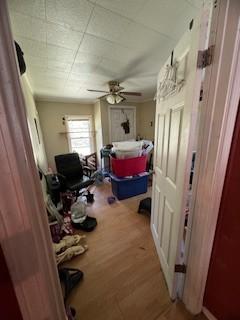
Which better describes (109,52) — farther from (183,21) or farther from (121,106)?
(121,106)

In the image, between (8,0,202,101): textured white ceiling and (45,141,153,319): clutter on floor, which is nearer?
(8,0,202,101): textured white ceiling

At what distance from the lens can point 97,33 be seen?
1.28m

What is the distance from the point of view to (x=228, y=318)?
0.95 m

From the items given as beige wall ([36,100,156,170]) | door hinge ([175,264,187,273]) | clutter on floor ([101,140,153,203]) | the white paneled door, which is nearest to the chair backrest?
clutter on floor ([101,140,153,203])

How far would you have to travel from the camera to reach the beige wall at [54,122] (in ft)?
12.5

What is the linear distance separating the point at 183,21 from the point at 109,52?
779 millimetres

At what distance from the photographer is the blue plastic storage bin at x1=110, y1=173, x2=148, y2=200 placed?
2752 millimetres

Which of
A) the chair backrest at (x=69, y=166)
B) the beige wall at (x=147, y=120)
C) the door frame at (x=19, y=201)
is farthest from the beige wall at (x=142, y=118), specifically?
the door frame at (x=19, y=201)

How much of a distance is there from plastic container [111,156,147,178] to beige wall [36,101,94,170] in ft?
7.19

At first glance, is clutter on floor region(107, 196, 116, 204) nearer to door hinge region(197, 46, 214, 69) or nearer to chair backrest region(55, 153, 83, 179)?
chair backrest region(55, 153, 83, 179)

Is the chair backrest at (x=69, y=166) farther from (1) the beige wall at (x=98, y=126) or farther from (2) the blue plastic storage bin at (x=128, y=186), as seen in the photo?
(1) the beige wall at (x=98, y=126)

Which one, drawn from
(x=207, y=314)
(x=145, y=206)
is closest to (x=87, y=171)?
(x=145, y=206)

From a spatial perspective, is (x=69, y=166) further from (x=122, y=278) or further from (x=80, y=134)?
(x=122, y=278)

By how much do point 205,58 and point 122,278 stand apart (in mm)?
1865
